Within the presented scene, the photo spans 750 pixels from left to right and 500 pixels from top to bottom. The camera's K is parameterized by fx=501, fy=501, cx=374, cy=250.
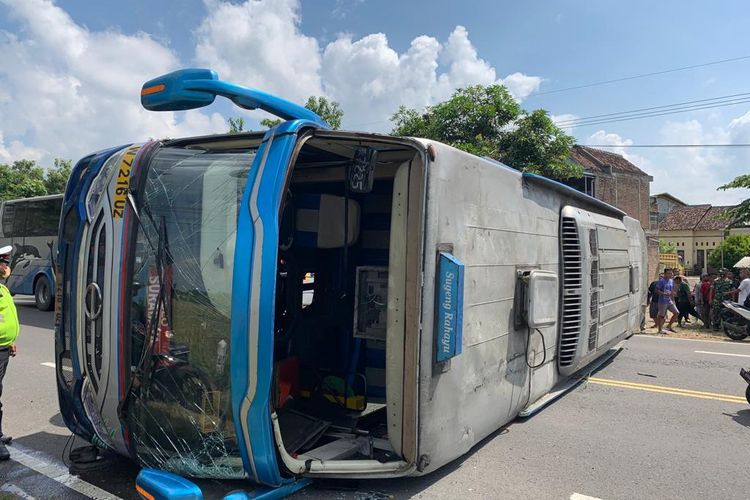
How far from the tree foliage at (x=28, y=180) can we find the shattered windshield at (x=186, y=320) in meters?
28.2

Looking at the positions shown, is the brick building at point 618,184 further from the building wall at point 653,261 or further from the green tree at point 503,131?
the green tree at point 503,131

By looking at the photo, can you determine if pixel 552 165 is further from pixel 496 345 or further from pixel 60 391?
pixel 60 391

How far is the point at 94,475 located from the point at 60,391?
0.66 m

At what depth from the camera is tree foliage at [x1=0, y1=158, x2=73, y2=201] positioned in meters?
28.7

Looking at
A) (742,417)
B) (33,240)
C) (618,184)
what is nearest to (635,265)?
(742,417)

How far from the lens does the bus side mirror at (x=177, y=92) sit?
3.62 meters

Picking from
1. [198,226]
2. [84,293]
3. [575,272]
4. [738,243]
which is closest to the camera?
[198,226]

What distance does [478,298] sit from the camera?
12.4 feet

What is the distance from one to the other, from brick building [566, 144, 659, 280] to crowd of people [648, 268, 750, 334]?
10.5m

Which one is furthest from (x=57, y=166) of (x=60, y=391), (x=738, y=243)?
(x=738, y=243)

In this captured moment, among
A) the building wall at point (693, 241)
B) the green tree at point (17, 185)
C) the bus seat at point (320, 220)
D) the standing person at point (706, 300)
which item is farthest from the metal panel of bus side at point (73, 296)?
the building wall at point (693, 241)

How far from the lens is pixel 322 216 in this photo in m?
4.31

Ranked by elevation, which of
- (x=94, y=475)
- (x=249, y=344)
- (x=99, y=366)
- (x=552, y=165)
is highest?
(x=552, y=165)

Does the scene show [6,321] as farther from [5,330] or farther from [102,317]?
[102,317]
